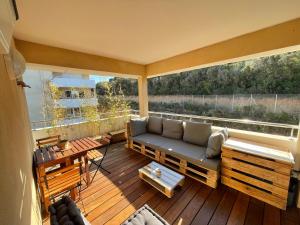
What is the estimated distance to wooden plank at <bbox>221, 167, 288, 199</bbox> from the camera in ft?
5.92

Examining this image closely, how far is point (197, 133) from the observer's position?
2926mm

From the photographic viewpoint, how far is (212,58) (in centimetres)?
279

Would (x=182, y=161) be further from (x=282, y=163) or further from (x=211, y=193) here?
(x=282, y=163)

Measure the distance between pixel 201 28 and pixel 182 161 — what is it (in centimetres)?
228

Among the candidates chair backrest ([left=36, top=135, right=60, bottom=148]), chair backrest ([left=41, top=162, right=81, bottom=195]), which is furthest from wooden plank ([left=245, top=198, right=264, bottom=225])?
chair backrest ([left=36, top=135, right=60, bottom=148])

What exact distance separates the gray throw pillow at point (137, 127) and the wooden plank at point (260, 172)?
216cm

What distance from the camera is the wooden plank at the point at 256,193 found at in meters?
1.83

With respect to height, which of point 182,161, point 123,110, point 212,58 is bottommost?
point 182,161

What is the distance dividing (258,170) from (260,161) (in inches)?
5.4

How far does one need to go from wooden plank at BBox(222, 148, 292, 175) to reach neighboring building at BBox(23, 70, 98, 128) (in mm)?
4115

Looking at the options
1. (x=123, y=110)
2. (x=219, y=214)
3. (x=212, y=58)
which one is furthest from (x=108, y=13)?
(x=123, y=110)

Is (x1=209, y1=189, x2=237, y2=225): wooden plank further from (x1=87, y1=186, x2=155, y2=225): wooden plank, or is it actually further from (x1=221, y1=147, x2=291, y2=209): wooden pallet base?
(x1=87, y1=186, x2=155, y2=225): wooden plank

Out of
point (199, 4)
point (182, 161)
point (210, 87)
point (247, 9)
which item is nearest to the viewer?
point (199, 4)

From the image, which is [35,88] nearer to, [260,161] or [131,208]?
[131,208]
